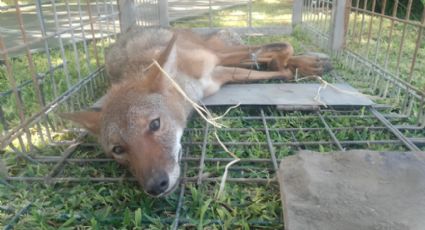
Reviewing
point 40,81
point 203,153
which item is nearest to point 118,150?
point 203,153

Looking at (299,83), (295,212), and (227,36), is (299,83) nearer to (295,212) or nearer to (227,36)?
(227,36)

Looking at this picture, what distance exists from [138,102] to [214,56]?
6.41ft

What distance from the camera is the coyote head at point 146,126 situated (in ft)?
7.48

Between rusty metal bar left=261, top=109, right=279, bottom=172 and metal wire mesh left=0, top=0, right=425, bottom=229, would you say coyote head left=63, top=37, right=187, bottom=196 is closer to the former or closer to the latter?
metal wire mesh left=0, top=0, right=425, bottom=229

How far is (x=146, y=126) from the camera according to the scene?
2.56 metres

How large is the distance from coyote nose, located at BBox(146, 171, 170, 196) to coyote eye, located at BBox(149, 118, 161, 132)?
0.46m

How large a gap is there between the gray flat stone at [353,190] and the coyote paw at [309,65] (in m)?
2.09

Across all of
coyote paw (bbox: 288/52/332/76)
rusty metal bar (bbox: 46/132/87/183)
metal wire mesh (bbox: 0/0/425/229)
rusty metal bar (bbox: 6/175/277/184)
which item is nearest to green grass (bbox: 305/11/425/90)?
metal wire mesh (bbox: 0/0/425/229)

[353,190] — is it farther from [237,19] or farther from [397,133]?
[237,19]

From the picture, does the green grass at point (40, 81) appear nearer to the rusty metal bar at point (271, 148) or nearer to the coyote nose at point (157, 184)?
the coyote nose at point (157, 184)

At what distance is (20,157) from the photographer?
2.85 meters

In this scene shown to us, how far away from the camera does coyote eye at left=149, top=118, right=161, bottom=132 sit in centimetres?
258

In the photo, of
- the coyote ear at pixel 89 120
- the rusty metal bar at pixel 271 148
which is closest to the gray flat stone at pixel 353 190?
the rusty metal bar at pixel 271 148

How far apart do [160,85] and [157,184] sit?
1097 mm
